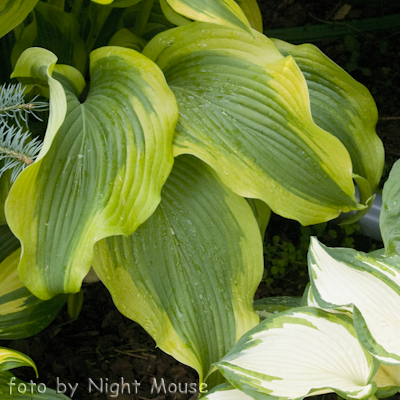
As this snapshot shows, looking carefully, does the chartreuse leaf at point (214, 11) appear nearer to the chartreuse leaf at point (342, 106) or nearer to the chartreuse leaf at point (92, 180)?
the chartreuse leaf at point (92, 180)

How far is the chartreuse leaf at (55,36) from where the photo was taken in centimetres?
89

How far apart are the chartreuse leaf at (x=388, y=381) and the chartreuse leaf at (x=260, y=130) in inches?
10.8

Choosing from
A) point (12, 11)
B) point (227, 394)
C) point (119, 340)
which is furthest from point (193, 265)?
point (12, 11)

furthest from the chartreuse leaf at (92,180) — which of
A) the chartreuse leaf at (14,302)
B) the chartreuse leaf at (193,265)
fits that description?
the chartreuse leaf at (14,302)

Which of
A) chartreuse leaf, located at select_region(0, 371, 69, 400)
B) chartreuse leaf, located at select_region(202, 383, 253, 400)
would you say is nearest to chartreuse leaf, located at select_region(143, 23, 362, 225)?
chartreuse leaf, located at select_region(202, 383, 253, 400)

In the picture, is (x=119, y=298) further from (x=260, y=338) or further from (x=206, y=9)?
(x=206, y=9)

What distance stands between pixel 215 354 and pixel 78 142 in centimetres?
46

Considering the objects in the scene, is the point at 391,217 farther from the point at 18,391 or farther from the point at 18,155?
the point at 18,391

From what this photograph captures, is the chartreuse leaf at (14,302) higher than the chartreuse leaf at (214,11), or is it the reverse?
the chartreuse leaf at (214,11)

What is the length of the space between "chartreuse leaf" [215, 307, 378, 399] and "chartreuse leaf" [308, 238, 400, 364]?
0.05 m

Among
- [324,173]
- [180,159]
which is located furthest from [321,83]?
[180,159]

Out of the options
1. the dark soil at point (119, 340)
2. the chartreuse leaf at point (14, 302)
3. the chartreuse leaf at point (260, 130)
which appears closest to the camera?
the chartreuse leaf at point (260, 130)

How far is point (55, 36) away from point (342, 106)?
2.21ft

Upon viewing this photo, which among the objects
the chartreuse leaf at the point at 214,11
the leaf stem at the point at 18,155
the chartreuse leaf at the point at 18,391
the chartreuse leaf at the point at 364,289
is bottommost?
the chartreuse leaf at the point at 18,391
